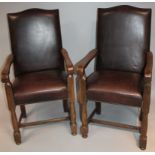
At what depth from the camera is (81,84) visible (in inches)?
71.5

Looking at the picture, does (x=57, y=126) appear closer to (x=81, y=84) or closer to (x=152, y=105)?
(x=81, y=84)

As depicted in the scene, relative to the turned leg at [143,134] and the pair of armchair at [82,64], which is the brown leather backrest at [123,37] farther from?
the turned leg at [143,134]

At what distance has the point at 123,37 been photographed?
6.79 feet

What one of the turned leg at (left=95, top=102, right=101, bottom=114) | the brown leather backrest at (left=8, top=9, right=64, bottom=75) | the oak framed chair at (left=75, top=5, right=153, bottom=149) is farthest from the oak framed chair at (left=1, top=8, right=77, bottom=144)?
the turned leg at (left=95, top=102, right=101, bottom=114)

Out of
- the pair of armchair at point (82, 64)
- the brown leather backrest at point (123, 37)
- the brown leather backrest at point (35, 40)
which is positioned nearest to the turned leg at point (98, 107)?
the pair of armchair at point (82, 64)

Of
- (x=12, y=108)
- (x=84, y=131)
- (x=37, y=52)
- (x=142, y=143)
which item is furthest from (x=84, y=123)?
(x=37, y=52)

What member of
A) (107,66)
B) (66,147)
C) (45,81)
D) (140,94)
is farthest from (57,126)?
(140,94)

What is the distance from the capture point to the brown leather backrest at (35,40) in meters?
2.12

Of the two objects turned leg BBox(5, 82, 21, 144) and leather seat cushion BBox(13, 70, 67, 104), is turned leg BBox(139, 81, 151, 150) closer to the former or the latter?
leather seat cushion BBox(13, 70, 67, 104)

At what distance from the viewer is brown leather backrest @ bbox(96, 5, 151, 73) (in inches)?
78.9

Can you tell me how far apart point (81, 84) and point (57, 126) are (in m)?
0.57

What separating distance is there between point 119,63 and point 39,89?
0.73 metres

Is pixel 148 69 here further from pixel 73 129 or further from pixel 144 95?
pixel 73 129

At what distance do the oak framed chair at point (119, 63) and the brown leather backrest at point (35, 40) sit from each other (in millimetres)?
353
